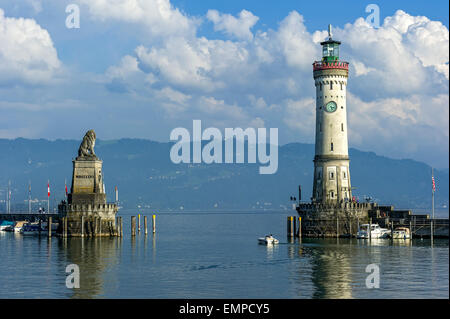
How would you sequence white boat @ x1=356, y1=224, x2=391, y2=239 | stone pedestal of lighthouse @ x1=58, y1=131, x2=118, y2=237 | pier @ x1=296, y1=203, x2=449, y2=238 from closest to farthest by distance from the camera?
white boat @ x1=356, y1=224, x2=391, y2=239, stone pedestal of lighthouse @ x1=58, y1=131, x2=118, y2=237, pier @ x1=296, y1=203, x2=449, y2=238

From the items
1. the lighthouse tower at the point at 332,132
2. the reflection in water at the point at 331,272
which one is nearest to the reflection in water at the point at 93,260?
the reflection in water at the point at 331,272

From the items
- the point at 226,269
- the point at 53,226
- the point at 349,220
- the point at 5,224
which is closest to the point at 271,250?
the point at 349,220

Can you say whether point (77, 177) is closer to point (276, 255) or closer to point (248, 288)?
point (276, 255)

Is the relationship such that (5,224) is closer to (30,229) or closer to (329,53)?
(30,229)

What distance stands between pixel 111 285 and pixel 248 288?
45.3 ft

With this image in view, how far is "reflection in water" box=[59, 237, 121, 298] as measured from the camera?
2778 inches

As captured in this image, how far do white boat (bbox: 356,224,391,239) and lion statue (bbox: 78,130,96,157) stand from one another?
48.4m

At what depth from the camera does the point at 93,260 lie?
93750 mm

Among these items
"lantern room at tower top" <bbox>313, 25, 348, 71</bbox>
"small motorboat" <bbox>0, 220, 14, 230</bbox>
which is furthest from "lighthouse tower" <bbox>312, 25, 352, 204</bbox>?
"small motorboat" <bbox>0, 220, 14, 230</bbox>

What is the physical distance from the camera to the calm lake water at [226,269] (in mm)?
68875

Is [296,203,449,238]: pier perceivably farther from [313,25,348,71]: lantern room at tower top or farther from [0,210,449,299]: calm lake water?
[313,25,348,71]: lantern room at tower top

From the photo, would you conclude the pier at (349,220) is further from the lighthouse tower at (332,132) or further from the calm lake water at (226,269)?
the calm lake water at (226,269)

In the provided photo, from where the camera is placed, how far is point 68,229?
127 meters

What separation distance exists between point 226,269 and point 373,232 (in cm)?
4490
